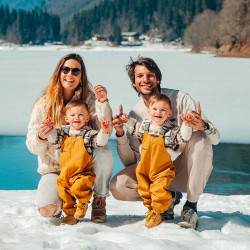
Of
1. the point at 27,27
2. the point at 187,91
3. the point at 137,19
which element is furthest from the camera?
the point at 137,19

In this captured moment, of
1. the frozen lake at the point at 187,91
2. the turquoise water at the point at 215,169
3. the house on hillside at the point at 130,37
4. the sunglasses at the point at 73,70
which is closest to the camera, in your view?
the sunglasses at the point at 73,70

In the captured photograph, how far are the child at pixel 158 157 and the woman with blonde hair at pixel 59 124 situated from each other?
24 centimetres

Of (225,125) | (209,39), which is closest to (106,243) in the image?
(225,125)

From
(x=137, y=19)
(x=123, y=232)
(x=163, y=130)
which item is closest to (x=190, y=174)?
(x=163, y=130)

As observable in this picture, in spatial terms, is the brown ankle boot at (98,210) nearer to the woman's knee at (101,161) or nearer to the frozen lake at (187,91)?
the woman's knee at (101,161)

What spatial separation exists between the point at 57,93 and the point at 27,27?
345ft

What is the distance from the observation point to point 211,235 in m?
2.40

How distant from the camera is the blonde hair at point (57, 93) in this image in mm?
2770

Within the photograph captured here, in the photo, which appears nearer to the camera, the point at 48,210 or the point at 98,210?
the point at 48,210

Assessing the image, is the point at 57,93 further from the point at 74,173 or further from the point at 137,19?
the point at 137,19

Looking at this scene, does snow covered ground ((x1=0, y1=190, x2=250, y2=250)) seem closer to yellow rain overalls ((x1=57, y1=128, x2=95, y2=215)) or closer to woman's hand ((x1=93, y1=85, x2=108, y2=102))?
yellow rain overalls ((x1=57, y1=128, x2=95, y2=215))

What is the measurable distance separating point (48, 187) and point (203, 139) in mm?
986

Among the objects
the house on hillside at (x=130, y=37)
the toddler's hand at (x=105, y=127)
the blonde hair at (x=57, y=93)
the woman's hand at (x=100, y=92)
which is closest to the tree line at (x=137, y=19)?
the house on hillside at (x=130, y=37)

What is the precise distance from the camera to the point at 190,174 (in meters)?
2.58
